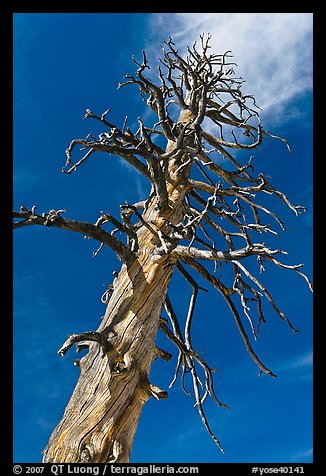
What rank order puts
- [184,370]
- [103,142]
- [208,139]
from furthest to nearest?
1. [208,139]
2. [184,370]
3. [103,142]

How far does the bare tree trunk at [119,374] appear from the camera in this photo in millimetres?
3676

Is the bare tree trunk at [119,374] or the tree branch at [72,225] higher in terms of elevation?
the tree branch at [72,225]

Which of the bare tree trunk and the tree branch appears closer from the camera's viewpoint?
the bare tree trunk

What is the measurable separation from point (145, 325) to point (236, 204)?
118 inches

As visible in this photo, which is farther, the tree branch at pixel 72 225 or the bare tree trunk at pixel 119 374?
the tree branch at pixel 72 225

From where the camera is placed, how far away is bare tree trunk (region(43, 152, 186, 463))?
3.68 meters

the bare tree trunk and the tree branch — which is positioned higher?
the tree branch

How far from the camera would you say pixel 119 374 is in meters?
3.89

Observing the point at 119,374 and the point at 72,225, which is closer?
the point at 119,374

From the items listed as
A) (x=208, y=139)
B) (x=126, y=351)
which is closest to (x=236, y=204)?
(x=208, y=139)

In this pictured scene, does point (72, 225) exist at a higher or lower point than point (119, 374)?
higher
